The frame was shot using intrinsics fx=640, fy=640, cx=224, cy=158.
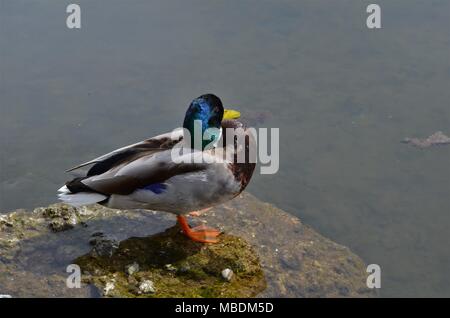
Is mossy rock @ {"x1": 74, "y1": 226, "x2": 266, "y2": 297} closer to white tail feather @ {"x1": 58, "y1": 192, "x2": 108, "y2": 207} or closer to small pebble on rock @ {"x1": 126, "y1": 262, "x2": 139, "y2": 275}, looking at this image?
small pebble on rock @ {"x1": 126, "y1": 262, "x2": 139, "y2": 275}

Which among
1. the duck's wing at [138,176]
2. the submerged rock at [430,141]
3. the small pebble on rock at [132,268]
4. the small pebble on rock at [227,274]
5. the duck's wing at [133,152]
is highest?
the duck's wing at [133,152]

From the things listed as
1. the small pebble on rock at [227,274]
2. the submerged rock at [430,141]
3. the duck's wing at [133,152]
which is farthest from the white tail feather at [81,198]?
the submerged rock at [430,141]

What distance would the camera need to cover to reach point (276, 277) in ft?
15.1

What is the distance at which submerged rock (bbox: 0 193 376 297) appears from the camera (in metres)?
4.36

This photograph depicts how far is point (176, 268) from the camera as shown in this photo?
449 cm

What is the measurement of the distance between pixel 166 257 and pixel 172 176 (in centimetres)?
59

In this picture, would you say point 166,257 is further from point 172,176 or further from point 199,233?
point 172,176

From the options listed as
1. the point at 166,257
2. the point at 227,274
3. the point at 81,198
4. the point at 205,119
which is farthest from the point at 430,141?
the point at 81,198

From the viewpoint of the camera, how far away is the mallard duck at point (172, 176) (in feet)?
15.0

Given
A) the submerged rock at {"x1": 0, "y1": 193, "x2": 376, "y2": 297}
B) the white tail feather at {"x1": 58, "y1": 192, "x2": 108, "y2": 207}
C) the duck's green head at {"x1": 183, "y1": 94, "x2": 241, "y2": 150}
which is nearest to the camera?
the submerged rock at {"x1": 0, "y1": 193, "x2": 376, "y2": 297}

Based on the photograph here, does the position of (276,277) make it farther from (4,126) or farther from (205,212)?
(4,126)

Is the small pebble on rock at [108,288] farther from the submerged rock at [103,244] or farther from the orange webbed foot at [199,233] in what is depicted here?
the orange webbed foot at [199,233]

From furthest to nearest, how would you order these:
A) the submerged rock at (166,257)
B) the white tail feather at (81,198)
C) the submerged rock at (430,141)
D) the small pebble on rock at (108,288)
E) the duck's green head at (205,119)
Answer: the submerged rock at (430,141) → the duck's green head at (205,119) → the white tail feather at (81,198) → the submerged rock at (166,257) → the small pebble on rock at (108,288)

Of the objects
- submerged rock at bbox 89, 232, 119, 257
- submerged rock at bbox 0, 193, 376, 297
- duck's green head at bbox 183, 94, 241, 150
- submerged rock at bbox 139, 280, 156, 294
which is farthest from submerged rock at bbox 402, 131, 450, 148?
submerged rock at bbox 139, 280, 156, 294
